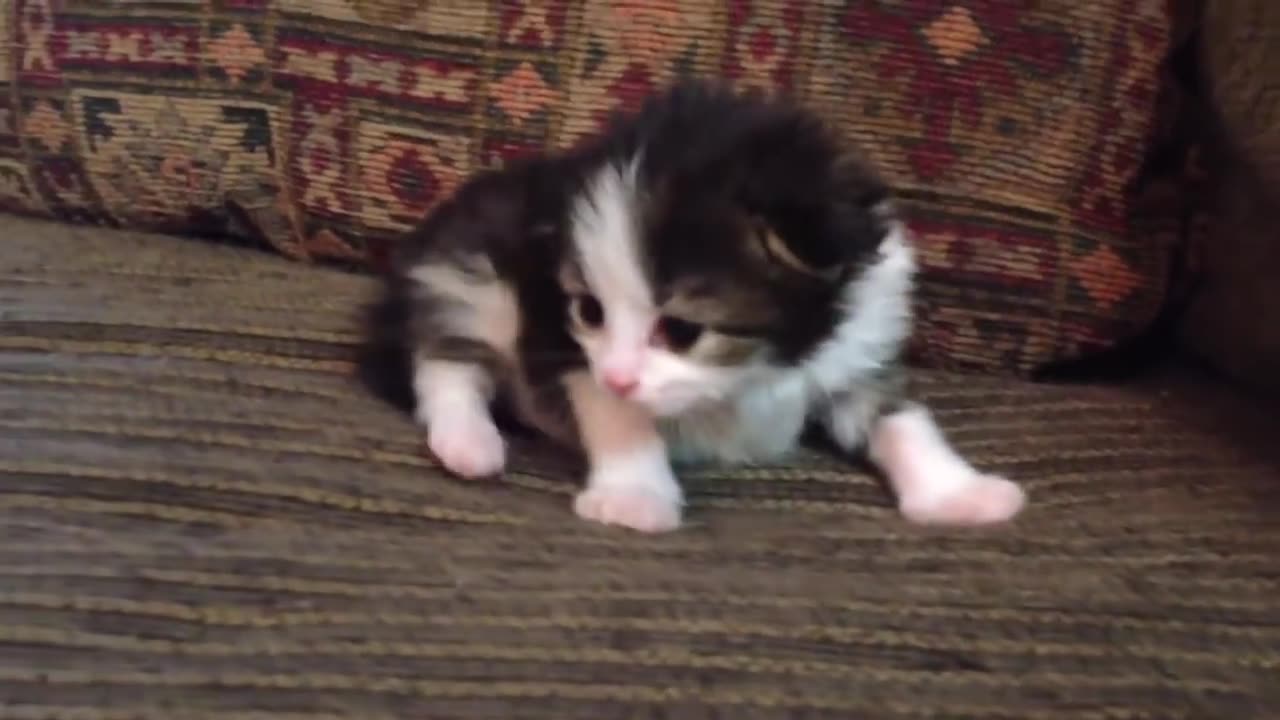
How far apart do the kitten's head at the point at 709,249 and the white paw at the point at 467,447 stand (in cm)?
10

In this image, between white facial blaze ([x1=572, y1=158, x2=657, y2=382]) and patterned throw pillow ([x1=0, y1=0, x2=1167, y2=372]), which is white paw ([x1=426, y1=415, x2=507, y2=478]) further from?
patterned throw pillow ([x1=0, y1=0, x2=1167, y2=372])

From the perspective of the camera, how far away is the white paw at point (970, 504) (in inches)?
40.1

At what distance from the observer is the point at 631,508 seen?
39.8 inches

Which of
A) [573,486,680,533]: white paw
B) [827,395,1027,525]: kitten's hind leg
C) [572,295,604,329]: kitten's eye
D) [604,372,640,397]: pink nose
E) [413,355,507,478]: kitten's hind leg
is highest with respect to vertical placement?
[572,295,604,329]: kitten's eye

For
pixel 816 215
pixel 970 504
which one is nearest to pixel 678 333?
pixel 816 215

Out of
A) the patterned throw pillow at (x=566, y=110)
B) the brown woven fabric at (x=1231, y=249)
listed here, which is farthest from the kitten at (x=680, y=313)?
the brown woven fabric at (x=1231, y=249)

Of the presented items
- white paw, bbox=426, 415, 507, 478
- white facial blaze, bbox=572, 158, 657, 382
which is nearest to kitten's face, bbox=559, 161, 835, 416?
white facial blaze, bbox=572, 158, 657, 382

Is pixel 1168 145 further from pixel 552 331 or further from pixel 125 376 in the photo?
pixel 125 376

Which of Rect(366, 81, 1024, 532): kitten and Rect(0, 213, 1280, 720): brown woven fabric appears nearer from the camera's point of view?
Rect(0, 213, 1280, 720): brown woven fabric

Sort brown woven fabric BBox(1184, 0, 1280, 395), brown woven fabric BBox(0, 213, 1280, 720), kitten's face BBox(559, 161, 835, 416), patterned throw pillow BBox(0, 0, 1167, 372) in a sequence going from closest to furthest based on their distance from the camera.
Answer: brown woven fabric BBox(0, 213, 1280, 720), kitten's face BBox(559, 161, 835, 416), brown woven fabric BBox(1184, 0, 1280, 395), patterned throw pillow BBox(0, 0, 1167, 372)

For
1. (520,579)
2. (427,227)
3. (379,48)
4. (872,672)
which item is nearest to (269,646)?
(520,579)

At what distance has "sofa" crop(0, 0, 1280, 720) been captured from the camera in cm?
77

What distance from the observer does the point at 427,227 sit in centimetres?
127

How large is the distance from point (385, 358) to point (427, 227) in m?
0.12
